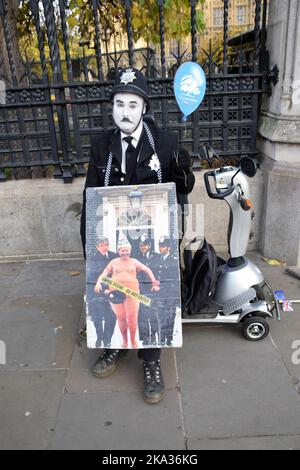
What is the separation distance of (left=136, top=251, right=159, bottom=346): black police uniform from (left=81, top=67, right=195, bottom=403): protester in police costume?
0.15 meters

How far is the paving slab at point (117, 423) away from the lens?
2.35 metres

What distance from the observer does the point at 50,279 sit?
14.3 feet

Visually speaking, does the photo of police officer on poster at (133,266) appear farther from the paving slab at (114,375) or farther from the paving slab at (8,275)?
the paving slab at (8,275)

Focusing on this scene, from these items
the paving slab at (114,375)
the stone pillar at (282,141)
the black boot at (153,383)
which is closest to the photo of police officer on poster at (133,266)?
the black boot at (153,383)

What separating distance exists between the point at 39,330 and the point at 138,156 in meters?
1.80

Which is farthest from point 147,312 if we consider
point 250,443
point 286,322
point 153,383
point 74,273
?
point 74,273

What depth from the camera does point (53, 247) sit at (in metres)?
4.76

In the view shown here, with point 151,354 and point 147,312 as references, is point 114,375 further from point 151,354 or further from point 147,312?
point 147,312

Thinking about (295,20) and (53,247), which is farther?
(53,247)

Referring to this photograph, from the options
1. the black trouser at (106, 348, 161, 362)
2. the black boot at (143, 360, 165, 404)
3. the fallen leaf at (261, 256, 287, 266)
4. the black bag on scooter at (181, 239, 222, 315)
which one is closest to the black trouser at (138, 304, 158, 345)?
the black trouser at (106, 348, 161, 362)

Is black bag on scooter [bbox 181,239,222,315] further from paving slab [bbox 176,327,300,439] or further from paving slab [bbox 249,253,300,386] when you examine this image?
paving slab [bbox 249,253,300,386]

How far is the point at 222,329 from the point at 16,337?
68.0 inches

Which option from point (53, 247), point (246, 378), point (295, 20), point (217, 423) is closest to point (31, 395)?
point (217, 423)

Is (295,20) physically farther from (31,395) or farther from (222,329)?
(31,395)
